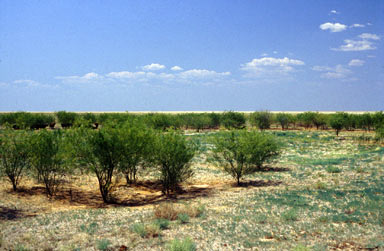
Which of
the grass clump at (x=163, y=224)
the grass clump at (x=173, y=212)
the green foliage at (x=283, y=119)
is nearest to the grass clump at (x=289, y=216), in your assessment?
the grass clump at (x=173, y=212)

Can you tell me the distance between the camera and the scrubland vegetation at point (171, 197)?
345 inches

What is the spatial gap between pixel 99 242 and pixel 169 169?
7836mm

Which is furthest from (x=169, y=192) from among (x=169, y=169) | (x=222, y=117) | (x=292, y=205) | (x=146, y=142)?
(x=222, y=117)

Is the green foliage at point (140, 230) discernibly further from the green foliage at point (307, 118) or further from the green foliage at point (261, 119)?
the green foliage at point (307, 118)

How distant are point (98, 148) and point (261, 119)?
181ft

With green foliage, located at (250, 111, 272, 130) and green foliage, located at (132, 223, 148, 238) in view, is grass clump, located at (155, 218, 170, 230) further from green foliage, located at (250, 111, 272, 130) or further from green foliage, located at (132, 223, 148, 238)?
green foliage, located at (250, 111, 272, 130)

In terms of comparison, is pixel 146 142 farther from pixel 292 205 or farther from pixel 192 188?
pixel 292 205

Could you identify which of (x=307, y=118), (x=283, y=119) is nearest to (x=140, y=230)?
(x=307, y=118)

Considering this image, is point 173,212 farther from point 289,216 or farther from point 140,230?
point 289,216

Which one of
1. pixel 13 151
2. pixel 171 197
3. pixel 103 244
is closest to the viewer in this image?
pixel 103 244

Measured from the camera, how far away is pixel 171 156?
50.4 ft

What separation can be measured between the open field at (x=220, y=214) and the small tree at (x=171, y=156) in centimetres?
92

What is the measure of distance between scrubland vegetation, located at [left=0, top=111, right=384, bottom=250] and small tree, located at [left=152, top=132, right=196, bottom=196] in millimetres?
53

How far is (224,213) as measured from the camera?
37.4 ft
